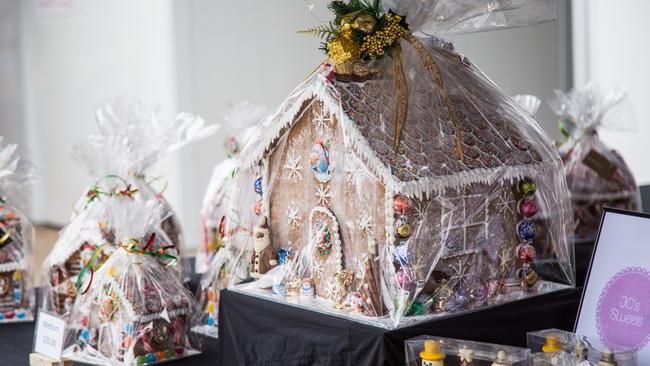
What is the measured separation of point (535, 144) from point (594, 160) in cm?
147

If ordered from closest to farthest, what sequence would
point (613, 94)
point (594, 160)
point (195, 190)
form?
point (594, 160) < point (613, 94) < point (195, 190)

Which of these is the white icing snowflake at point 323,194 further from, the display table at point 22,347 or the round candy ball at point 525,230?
the display table at point 22,347

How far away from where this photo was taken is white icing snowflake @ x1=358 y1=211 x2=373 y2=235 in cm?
231

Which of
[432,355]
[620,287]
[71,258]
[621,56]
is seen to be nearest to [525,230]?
[620,287]

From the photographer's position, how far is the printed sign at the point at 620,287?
2.19 m

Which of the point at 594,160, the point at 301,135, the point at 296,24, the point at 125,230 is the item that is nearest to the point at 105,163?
the point at 125,230

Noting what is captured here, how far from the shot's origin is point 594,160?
3.86m

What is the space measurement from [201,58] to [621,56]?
2.81 m

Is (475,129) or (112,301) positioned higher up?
(475,129)

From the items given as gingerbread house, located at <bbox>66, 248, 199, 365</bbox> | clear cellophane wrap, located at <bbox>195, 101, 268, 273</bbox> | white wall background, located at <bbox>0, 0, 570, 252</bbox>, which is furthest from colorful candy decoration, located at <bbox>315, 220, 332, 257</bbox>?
white wall background, located at <bbox>0, 0, 570, 252</bbox>

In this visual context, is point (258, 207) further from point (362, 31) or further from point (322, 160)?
point (362, 31)

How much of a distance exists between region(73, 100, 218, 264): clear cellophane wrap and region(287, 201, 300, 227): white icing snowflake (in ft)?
2.79

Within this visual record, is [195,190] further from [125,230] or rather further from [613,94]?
[125,230]

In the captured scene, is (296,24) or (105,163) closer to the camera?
(105,163)
